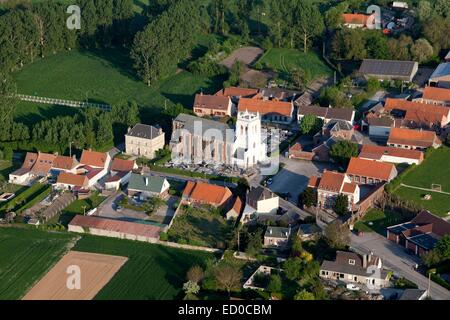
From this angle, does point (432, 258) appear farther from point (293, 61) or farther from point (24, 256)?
point (293, 61)

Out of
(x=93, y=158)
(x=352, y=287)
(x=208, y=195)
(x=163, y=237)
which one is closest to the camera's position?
(x=352, y=287)

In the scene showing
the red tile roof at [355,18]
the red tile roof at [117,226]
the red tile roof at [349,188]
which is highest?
the red tile roof at [355,18]

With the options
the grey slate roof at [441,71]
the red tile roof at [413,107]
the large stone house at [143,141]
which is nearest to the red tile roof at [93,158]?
the large stone house at [143,141]

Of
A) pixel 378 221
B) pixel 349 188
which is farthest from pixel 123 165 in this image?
pixel 378 221

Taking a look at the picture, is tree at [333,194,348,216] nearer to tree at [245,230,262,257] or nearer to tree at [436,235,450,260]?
tree at [245,230,262,257]

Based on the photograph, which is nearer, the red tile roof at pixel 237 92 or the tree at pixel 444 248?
the tree at pixel 444 248

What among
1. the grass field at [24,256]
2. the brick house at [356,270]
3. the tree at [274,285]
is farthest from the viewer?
the grass field at [24,256]

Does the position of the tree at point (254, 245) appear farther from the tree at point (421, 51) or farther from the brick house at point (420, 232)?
the tree at point (421, 51)

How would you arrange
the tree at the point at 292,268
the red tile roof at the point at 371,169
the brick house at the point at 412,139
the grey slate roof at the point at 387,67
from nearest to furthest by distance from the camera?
the tree at the point at 292,268 < the red tile roof at the point at 371,169 < the brick house at the point at 412,139 < the grey slate roof at the point at 387,67
